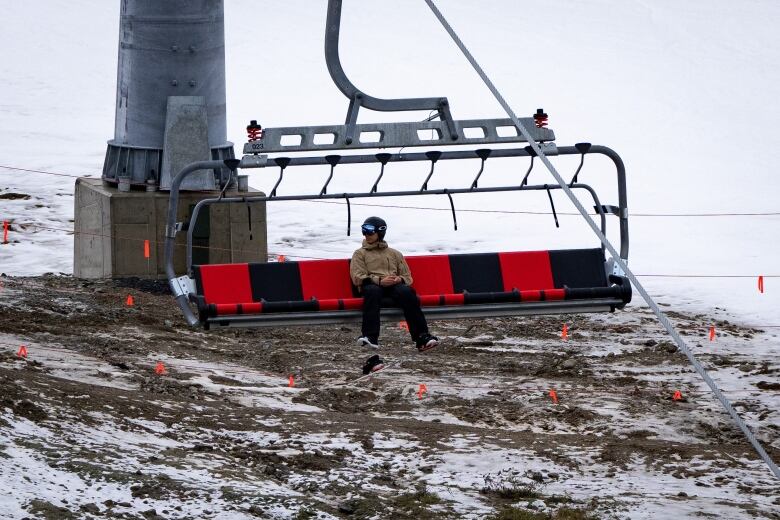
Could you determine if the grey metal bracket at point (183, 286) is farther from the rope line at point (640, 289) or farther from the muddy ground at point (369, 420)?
the rope line at point (640, 289)

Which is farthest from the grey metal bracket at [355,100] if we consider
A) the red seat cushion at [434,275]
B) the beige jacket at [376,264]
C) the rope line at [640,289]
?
the red seat cushion at [434,275]

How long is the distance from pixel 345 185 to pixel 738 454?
63.6 ft

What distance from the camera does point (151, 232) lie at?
1898 centimetres

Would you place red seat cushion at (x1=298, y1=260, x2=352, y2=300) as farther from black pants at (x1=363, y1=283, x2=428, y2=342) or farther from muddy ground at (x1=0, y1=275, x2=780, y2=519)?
muddy ground at (x1=0, y1=275, x2=780, y2=519)

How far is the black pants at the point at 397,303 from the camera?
1165 centimetres

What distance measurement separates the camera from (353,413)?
13727 millimetres

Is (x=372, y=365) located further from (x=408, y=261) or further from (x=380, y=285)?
(x=408, y=261)

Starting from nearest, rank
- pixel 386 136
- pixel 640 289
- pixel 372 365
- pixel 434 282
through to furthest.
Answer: pixel 640 289 < pixel 386 136 < pixel 372 365 < pixel 434 282

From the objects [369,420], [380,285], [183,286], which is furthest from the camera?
[369,420]

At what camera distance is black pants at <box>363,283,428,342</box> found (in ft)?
38.2

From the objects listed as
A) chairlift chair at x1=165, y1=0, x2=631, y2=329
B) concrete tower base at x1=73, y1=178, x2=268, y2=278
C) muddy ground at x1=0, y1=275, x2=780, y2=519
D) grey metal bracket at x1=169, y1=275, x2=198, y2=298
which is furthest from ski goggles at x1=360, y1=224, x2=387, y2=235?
concrete tower base at x1=73, y1=178, x2=268, y2=278

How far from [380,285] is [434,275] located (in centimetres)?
116

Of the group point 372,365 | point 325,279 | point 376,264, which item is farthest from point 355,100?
point 372,365

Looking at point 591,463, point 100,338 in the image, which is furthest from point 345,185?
point 591,463
